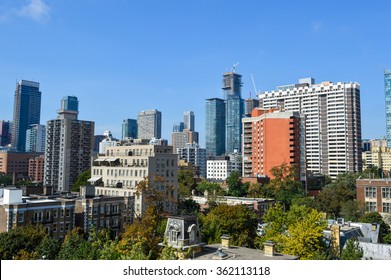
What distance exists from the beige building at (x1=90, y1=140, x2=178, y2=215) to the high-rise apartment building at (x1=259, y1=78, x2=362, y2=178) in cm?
10627

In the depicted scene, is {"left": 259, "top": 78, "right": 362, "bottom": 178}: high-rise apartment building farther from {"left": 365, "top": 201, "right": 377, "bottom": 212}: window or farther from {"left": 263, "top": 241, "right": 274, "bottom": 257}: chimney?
{"left": 263, "top": 241, "right": 274, "bottom": 257}: chimney

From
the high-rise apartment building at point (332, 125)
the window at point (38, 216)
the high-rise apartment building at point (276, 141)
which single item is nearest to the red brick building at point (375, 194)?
the high-rise apartment building at point (276, 141)

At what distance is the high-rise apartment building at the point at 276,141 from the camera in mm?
122938

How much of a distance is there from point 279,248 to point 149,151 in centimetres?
5191

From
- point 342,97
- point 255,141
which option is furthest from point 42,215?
point 342,97

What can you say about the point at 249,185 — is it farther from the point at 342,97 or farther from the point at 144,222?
the point at 342,97

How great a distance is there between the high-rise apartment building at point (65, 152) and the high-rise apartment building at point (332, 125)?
9850cm

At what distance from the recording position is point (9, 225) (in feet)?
156

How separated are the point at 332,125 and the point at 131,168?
121251 mm

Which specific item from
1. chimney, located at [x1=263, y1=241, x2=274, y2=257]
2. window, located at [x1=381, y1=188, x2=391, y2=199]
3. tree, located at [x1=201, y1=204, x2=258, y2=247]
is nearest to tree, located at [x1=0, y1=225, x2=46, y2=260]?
tree, located at [x1=201, y1=204, x2=258, y2=247]

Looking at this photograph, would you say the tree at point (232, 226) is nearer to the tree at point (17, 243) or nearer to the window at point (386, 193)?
the tree at point (17, 243)

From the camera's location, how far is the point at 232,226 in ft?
170

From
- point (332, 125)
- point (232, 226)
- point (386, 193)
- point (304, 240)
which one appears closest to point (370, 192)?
point (386, 193)

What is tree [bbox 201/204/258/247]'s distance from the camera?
159ft
